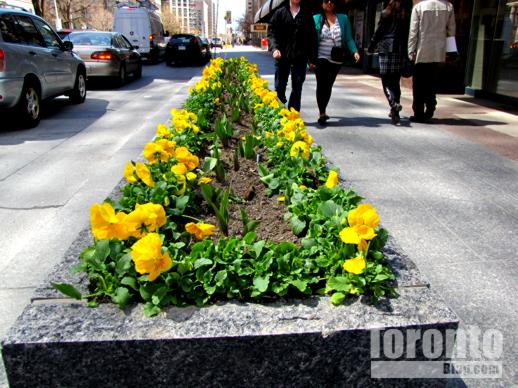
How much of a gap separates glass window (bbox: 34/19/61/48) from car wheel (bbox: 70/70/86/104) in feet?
3.33

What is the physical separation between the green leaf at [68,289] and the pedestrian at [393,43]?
6882 millimetres

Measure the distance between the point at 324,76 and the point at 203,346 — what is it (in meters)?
6.53

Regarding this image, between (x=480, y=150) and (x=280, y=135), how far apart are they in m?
3.59

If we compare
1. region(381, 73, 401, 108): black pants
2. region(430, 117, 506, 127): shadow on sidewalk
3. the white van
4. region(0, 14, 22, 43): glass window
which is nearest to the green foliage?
region(381, 73, 401, 108): black pants

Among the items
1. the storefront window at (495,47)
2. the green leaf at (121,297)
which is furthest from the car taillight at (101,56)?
the green leaf at (121,297)

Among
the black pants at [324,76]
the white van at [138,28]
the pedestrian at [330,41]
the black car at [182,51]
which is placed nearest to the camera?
the pedestrian at [330,41]

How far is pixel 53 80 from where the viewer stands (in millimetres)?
9523

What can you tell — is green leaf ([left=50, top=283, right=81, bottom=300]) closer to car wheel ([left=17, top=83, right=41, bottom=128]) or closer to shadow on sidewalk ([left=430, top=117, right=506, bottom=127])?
car wheel ([left=17, top=83, right=41, bottom=128])

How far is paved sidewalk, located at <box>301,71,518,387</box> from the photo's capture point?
2.99 meters

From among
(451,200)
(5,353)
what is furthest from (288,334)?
(451,200)

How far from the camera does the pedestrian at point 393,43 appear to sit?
7621 millimetres

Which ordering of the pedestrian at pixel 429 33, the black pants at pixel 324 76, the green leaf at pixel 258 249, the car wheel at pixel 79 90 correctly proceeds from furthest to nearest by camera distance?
the car wheel at pixel 79 90, the pedestrian at pixel 429 33, the black pants at pixel 324 76, the green leaf at pixel 258 249

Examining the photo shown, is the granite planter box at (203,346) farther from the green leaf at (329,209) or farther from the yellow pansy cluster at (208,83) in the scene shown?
the yellow pansy cluster at (208,83)

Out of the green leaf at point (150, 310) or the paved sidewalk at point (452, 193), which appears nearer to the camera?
the green leaf at point (150, 310)
